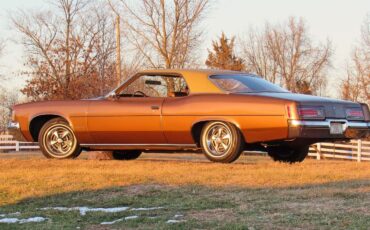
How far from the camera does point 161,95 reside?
10.1m

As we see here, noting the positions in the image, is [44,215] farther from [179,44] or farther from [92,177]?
[179,44]

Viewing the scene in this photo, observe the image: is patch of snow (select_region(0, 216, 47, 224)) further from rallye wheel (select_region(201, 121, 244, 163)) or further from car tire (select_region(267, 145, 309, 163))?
car tire (select_region(267, 145, 309, 163))

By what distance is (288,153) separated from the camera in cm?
1084

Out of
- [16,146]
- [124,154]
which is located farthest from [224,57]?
[124,154]

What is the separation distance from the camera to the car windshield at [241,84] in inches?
381

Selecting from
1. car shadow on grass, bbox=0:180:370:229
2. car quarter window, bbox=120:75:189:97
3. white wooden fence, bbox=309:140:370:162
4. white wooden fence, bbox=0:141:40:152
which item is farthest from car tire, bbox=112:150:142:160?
white wooden fence, bbox=0:141:40:152

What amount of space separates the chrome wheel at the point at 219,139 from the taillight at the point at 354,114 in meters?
1.63

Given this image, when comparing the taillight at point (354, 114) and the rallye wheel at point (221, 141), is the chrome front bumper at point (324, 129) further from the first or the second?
the rallye wheel at point (221, 141)

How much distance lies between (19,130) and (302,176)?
4.72m

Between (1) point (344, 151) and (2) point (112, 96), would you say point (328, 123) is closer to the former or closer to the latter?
(2) point (112, 96)

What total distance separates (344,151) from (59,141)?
2080 cm

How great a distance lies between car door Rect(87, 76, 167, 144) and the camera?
9766mm

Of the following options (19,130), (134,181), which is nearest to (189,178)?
(134,181)

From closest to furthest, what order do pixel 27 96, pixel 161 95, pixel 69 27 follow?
pixel 161 95, pixel 27 96, pixel 69 27
